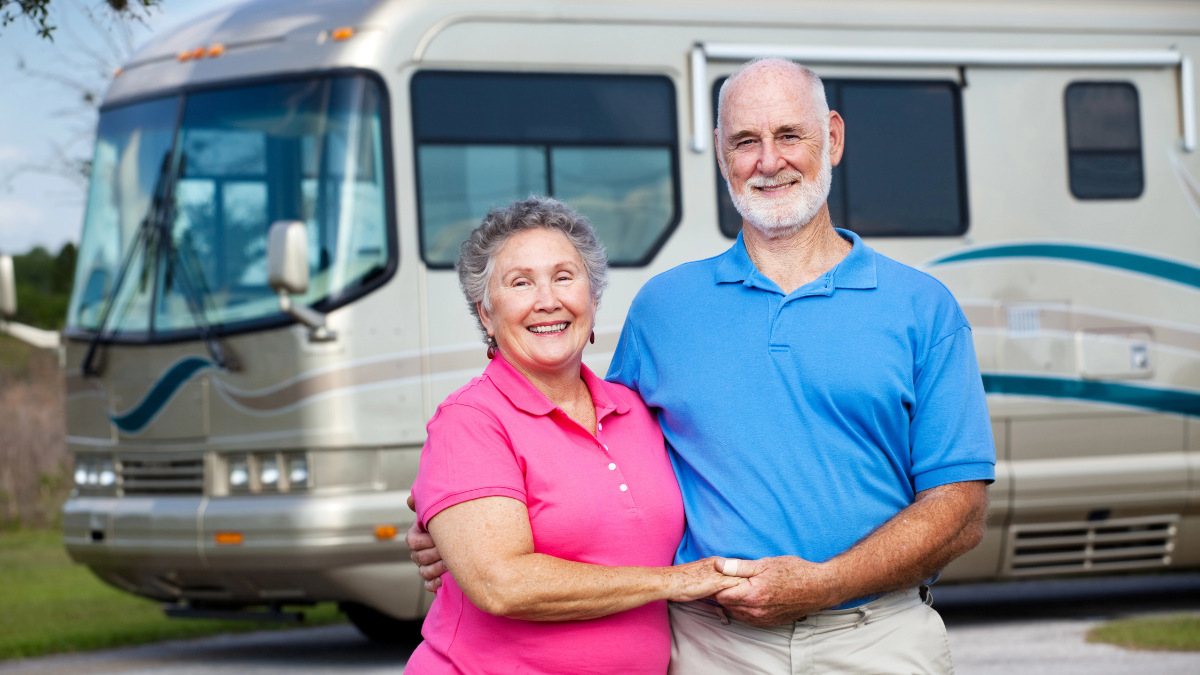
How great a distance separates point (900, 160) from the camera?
768 centimetres

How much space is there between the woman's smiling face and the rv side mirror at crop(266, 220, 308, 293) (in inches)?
150

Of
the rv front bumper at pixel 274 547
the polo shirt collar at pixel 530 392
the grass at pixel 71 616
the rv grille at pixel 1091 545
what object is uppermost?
the polo shirt collar at pixel 530 392

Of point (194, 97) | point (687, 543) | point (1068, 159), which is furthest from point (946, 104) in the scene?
point (687, 543)

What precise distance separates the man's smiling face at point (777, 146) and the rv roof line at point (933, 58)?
14.2ft

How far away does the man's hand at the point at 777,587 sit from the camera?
8.75ft

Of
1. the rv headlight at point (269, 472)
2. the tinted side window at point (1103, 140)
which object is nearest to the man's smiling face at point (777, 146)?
the rv headlight at point (269, 472)

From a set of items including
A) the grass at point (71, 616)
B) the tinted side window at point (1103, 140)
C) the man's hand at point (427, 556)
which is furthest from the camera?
the grass at point (71, 616)

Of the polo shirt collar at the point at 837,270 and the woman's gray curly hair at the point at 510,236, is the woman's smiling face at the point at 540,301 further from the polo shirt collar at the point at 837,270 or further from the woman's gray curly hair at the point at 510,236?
the polo shirt collar at the point at 837,270

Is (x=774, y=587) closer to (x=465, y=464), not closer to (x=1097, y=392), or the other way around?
(x=465, y=464)

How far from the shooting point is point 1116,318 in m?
7.73

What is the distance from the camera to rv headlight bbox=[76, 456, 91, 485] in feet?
24.7

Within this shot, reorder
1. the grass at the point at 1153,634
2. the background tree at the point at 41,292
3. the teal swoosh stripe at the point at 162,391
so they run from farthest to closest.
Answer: the background tree at the point at 41,292 → the grass at the point at 1153,634 → the teal swoosh stripe at the point at 162,391

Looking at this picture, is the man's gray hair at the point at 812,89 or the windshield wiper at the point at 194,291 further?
the windshield wiper at the point at 194,291

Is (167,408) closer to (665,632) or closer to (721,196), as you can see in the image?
(721,196)
